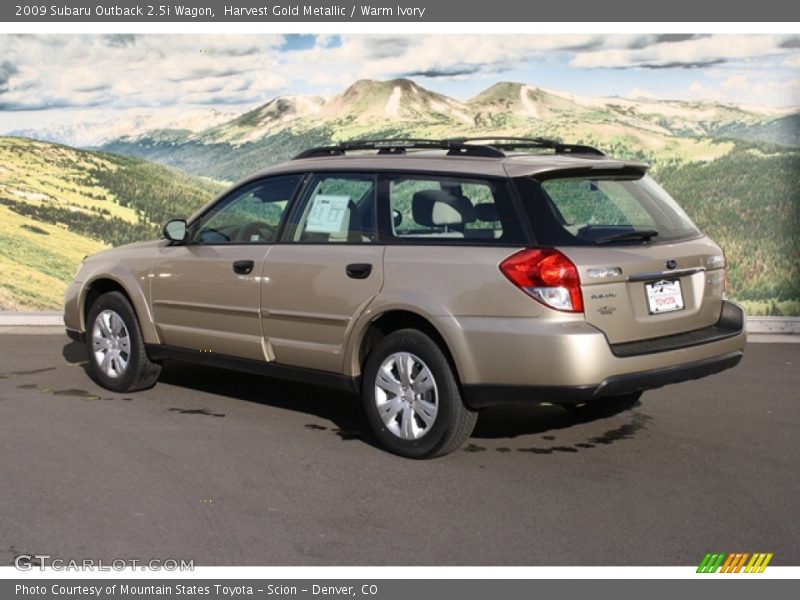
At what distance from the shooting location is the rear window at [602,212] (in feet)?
20.3

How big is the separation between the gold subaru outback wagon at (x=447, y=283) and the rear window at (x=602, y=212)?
1cm

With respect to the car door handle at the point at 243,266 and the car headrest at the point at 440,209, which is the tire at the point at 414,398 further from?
the car door handle at the point at 243,266

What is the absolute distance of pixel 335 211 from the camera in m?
7.12

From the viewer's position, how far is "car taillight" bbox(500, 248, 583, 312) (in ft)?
19.5

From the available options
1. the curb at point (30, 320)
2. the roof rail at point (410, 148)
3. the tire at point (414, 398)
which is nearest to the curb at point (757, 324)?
the curb at point (30, 320)

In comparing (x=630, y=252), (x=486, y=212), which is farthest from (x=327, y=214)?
(x=630, y=252)

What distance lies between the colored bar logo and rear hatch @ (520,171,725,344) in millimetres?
1474

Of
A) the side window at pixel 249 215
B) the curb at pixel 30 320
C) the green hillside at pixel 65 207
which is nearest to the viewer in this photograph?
the side window at pixel 249 215

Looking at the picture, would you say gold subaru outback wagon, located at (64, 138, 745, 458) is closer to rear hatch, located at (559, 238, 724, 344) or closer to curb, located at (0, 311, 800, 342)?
rear hatch, located at (559, 238, 724, 344)

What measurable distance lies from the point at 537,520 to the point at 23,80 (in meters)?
10.5

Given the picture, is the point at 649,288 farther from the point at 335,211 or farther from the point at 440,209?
the point at 335,211

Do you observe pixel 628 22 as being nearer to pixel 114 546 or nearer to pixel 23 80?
pixel 23 80

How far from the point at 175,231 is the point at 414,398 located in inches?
94.7

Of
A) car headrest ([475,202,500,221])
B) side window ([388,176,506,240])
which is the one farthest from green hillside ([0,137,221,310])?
car headrest ([475,202,500,221])
